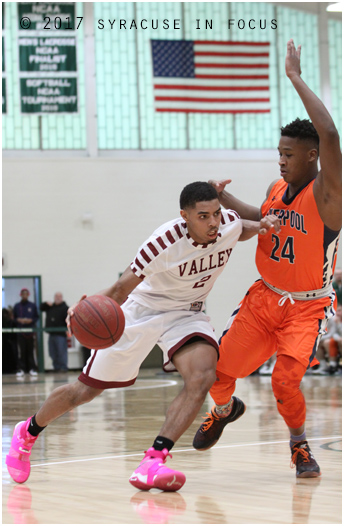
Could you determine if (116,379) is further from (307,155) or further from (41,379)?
(41,379)

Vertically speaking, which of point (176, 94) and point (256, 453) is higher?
point (176, 94)

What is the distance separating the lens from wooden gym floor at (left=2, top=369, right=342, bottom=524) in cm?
374

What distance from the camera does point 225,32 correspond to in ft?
63.4

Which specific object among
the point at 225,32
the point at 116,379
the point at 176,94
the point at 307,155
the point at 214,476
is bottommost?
the point at 214,476

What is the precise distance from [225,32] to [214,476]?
52.4 ft

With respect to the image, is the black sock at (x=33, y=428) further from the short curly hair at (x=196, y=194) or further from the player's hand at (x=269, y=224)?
the player's hand at (x=269, y=224)

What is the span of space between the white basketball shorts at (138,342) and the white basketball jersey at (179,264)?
0.09m

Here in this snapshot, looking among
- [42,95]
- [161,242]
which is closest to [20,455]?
[161,242]

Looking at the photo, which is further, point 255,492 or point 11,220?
point 11,220

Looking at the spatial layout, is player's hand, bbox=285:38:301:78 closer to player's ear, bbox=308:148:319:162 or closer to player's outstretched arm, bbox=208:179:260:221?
player's ear, bbox=308:148:319:162

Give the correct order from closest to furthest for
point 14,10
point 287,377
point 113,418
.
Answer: point 287,377 < point 113,418 < point 14,10

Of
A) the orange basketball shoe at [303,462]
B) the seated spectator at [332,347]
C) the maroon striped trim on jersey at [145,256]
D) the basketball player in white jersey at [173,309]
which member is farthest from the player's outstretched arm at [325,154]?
the seated spectator at [332,347]

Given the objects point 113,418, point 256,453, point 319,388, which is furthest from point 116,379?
point 319,388

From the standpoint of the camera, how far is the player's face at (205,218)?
184 inches
